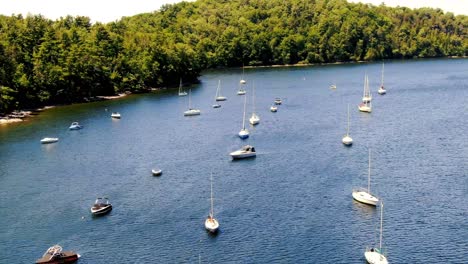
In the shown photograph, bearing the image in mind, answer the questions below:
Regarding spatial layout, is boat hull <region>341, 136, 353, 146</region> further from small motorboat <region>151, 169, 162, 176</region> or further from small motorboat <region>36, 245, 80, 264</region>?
small motorboat <region>36, 245, 80, 264</region>

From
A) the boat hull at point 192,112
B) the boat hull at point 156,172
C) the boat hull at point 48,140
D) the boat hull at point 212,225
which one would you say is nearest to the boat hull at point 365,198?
the boat hull at point 212,225

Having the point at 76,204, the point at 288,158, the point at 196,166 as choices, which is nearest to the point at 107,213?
the point at 76,204

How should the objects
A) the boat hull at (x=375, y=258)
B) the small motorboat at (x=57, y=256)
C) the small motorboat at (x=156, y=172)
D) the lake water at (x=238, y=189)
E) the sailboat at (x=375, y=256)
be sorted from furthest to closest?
the small motorboat at (x=156, y=172), the lake water at (x=238, y=189), the small motorboat at (x=57, y=256), the sailboat at (x=375, y=256), the boat hull at (x=375, y=258)

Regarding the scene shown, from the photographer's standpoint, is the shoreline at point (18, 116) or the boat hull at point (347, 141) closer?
the boat hull at point (347, 141)

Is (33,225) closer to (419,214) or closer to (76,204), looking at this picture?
(76,204)

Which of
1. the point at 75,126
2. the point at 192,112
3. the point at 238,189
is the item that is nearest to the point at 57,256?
the point at 238,189

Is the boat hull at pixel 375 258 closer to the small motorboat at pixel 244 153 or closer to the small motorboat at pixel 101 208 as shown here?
the small motorboat at pixel 101 208

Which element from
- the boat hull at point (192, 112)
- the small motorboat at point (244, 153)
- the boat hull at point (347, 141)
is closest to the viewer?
the small motorboat at point (244, 153)
